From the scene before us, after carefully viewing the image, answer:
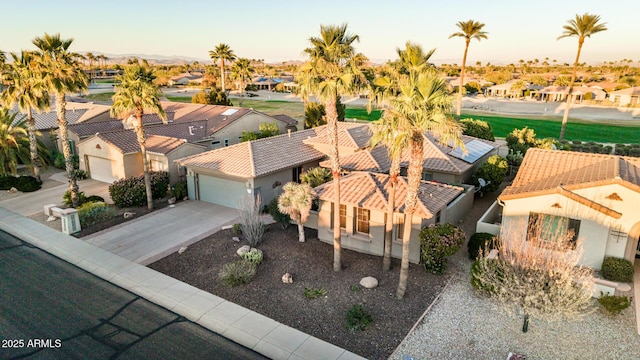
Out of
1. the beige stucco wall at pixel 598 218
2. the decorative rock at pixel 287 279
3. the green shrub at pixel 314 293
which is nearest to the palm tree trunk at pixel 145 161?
the decorative rock at pixel 287 279

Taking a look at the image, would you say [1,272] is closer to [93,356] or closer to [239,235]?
[93,356]

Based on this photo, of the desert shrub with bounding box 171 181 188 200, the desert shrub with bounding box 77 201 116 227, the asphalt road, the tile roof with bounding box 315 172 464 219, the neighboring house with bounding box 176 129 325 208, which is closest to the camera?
the asphalt road

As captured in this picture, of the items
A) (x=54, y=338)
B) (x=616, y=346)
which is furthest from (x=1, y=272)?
(x=616, y=346)

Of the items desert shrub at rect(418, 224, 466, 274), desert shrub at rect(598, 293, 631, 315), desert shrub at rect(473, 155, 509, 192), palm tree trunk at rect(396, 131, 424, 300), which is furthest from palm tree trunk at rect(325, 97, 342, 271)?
desert shrub at rect(473, 155, 509, 192)

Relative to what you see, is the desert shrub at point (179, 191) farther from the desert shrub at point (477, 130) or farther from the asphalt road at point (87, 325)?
the desert shrub at point (477, 130)

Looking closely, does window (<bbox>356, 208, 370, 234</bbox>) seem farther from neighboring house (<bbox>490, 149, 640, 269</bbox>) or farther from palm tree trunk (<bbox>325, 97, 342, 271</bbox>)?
neighboring house (<bbox>490, 149, 640, 269</bbox>)

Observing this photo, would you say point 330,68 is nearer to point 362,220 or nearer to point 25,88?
point 362,220
